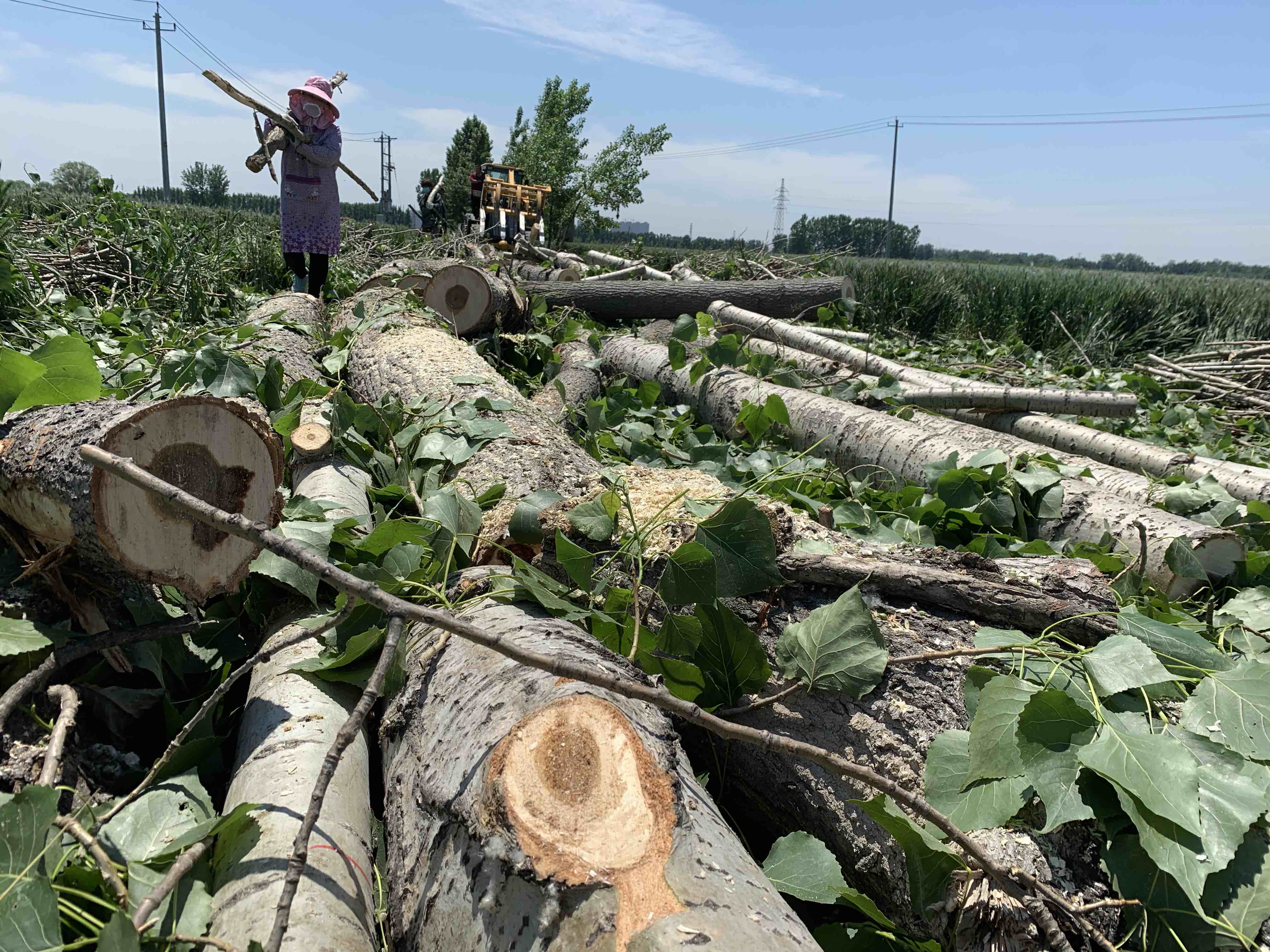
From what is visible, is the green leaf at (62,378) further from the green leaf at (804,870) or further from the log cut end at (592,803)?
the green leaf at (804,870)

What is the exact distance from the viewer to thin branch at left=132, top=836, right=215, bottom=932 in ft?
3.21

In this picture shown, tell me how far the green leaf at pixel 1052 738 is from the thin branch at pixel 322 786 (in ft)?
3.49

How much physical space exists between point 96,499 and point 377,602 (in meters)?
0.69

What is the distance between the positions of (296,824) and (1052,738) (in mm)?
1304

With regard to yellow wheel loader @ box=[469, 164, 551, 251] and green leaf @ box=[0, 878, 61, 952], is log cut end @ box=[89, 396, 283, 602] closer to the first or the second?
green leaf @ box=[0, 878, 61, 952]

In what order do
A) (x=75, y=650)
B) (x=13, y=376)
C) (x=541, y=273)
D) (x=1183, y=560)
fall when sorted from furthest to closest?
(x=541, y=273)
(x=1183, y=560)
(x=13, y=376)
(x=75, y=650)

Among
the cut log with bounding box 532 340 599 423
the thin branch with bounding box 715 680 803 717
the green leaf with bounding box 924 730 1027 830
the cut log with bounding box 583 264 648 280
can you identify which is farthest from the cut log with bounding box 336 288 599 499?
the cut log with bounding box 583 264 648 280

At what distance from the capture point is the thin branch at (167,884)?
977 millimetres

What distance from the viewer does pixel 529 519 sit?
1.94m

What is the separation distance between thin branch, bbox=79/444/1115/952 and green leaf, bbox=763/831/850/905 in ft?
0.67

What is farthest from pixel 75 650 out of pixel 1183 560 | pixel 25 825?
pixel 1183 560

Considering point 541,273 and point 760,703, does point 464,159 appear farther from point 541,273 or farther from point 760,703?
point 760,703

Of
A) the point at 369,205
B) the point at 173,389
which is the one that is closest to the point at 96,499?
the point at 173,389

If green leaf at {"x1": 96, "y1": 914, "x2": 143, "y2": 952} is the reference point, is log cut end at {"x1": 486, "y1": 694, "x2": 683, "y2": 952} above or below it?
above
